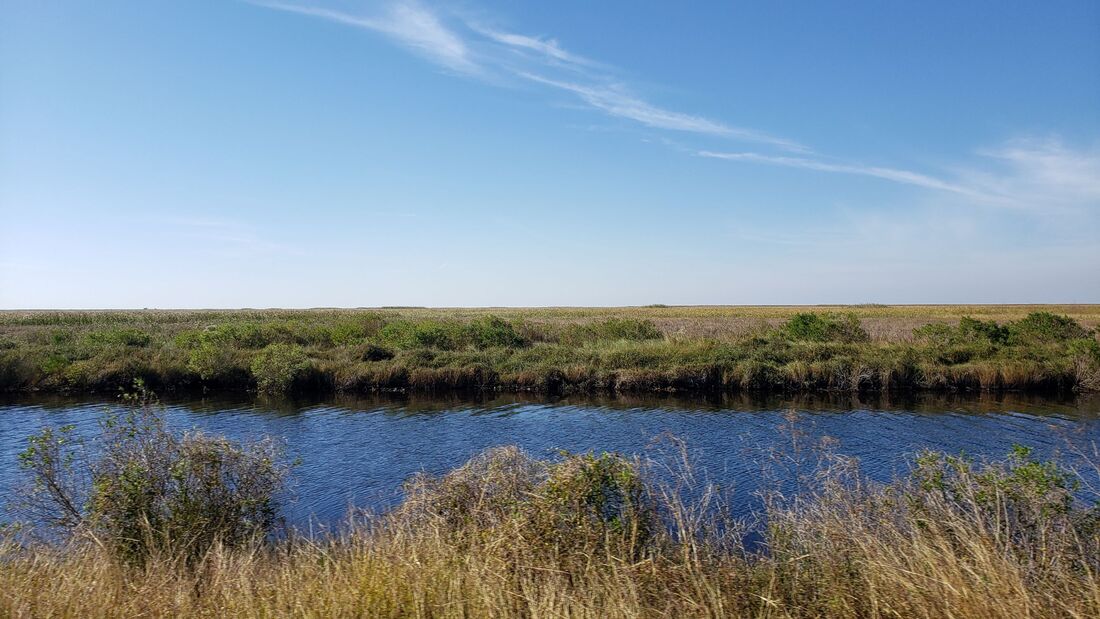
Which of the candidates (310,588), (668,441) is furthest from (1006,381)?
(310,588)

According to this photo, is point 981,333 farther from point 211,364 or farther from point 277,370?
point 211,364

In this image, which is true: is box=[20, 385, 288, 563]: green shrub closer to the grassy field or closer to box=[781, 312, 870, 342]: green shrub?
the grassy field

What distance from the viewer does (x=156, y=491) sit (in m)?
7.63

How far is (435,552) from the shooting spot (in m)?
5.51

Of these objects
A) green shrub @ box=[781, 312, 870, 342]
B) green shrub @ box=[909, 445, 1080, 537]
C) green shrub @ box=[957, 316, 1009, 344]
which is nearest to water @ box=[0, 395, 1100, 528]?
green shrub @ box=[909, 445, 1080, 537]

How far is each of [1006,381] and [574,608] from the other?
2882 cm

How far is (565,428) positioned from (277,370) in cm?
1433

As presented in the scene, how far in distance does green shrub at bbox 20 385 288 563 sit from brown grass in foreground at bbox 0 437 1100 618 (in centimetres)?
52

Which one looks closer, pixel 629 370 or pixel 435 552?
pixel 435 552

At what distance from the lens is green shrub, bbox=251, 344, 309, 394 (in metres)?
27.6

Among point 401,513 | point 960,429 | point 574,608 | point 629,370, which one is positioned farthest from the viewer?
point 629,370

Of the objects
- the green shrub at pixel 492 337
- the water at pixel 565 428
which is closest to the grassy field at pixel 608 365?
the water at pixel 565 428

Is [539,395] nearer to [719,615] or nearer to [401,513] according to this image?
[401,513]

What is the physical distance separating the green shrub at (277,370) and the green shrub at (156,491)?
1905 centimetres
